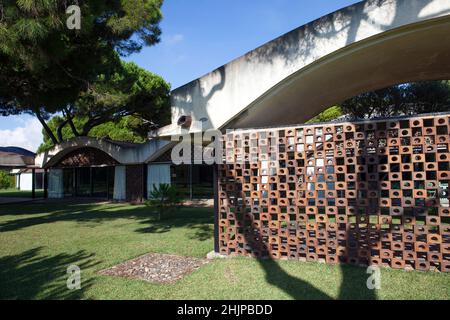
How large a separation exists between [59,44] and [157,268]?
5719 millimetres

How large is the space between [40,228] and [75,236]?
1887mm

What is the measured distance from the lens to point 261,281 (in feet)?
14.4

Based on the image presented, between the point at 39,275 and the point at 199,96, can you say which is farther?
the point at 199,96

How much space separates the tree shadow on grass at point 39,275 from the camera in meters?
4.14

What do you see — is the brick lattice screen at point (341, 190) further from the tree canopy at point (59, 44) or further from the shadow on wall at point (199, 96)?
the tree canopy at point (59, 44)

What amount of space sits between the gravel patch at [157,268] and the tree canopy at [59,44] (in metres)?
4.72

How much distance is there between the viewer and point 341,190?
16.8 ft

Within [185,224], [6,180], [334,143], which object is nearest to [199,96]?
[334,143]

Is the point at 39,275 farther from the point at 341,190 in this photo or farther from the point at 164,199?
the point at 164,199

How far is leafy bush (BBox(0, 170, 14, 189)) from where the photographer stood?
106ft

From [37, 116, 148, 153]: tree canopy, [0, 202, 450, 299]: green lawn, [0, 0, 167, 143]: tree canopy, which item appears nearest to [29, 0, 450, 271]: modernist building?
[0, 202, 450, 299]: green lawn

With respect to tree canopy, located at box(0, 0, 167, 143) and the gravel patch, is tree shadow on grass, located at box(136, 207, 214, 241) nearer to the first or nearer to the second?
the gravel patch

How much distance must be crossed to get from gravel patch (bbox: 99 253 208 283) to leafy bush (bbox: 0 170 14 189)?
108 feet
